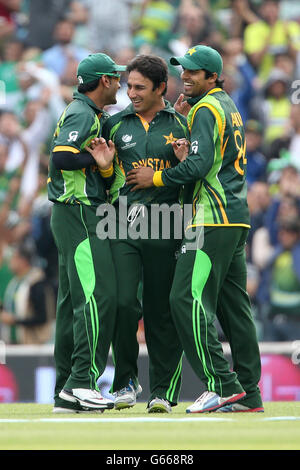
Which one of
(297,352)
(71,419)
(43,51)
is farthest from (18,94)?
(71,419)

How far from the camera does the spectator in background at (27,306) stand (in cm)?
1129

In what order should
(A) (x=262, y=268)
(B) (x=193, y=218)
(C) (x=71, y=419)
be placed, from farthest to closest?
1. (A) (x=262, y=268)
2. (B) (x=193, y=218)
3. (C) (x=71, y=419)

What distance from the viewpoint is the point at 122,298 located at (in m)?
6.27

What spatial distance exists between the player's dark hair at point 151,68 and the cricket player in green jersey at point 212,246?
186 mm

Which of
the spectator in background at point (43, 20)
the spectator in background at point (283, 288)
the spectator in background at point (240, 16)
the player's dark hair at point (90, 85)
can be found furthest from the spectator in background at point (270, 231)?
the player's dark hair at point (90, 85)

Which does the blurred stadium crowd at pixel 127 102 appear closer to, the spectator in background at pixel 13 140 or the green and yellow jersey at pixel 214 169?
the spectator in background at pixel 13 140

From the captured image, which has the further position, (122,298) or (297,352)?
(297,352)

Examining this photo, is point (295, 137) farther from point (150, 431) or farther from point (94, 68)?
point (150, 431)

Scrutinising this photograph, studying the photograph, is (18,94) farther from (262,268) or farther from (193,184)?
(193,184)

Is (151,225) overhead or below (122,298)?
overhead

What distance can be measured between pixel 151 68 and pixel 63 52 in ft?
20.8

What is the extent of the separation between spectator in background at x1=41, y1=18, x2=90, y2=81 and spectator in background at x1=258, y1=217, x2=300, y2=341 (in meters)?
3.49

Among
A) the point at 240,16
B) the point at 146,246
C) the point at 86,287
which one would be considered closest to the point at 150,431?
the point at 86,287
